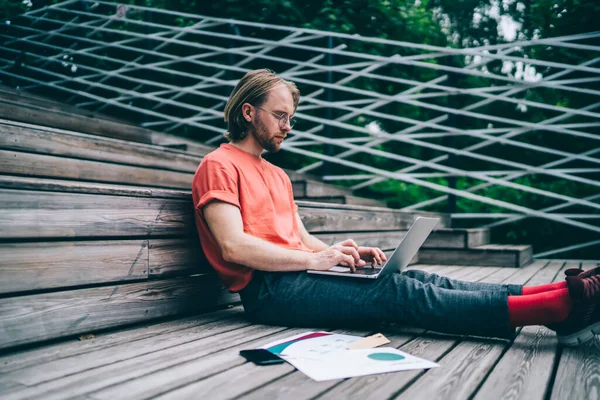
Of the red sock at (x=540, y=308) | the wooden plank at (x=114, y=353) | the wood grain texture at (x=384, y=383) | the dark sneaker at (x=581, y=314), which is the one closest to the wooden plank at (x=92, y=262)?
the wooden plank at (x=114, y=353)

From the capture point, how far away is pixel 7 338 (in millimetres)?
1261

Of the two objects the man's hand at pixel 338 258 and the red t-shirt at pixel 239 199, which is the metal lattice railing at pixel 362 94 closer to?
the red t-shirt at pixel 239 199

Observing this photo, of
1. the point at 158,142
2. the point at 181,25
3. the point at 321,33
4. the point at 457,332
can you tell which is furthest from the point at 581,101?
the point at 181,25

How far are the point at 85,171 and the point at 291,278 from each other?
1204mm

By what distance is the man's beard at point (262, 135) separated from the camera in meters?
1.76

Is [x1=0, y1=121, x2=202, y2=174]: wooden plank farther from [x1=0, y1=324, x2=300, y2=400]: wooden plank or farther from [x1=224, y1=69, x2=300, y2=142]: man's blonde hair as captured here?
[x1=0, y1=324, x2=300, y2=400]: wooden plank

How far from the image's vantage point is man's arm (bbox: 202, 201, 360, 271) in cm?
151

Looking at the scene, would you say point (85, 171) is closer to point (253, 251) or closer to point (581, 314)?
point (253, 251)

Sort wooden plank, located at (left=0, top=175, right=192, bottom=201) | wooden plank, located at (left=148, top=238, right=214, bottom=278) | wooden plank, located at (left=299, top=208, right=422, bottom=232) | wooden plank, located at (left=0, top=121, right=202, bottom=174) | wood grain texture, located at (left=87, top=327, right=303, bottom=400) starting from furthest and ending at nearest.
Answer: wooden plank, located at (left=299, top=208, right=422, bottom=232) → wooden plank, located at (left=0, top=121, right=202, bottom=174) → wooden plank, located at (left=148, top=238, right=214, bottom=278) → wooden plank, located at (left=0, top=175, right=192, bottom=201) → wood grain texture, located at (left=87, top=327, right=303, bottom=400)

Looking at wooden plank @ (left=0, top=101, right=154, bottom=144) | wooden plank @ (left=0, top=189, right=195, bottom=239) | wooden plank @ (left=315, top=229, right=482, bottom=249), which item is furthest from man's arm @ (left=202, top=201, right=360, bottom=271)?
wooden plank @ (left=0, top=101, right=154, bottom=144)

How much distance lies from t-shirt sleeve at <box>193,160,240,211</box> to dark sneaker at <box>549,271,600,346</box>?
3.22ft

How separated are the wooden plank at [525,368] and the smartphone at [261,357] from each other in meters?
0.47

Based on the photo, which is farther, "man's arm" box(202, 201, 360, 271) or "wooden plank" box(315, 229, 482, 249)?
"wooden plank" box(315, 229, 482, 249)

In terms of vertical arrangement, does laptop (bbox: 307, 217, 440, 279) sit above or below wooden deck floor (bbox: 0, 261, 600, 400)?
above
